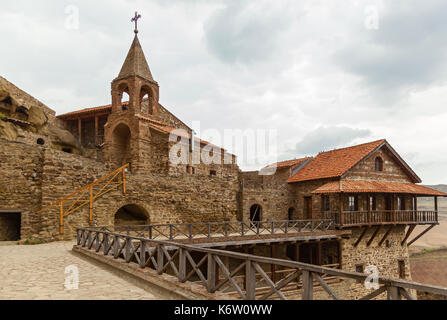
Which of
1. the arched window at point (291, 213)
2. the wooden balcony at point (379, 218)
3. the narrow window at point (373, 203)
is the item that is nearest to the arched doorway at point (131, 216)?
the arched window at point (291, 213)

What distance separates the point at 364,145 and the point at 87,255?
2006 centimetres

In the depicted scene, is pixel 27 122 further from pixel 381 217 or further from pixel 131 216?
pixel 381 217

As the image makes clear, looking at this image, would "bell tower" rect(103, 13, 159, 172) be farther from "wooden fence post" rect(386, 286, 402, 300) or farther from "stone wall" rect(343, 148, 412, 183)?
"wooden fence post" rect(386, 286, 402, 300)

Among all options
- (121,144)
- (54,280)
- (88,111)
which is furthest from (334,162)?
(88,111)

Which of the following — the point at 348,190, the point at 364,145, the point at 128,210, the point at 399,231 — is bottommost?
the point at 399,231

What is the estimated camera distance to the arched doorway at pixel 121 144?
974 inches

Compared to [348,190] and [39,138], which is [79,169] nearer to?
[39,138]

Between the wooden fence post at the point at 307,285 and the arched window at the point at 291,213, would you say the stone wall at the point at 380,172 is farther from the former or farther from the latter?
the wooden fence post at the point at 307,285

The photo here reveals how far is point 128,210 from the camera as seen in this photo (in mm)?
18969

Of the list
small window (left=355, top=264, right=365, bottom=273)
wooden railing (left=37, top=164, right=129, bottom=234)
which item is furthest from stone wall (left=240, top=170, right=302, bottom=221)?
wooden railing (left=37, top=164, right=129, bottom=234)

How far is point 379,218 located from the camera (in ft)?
68.8

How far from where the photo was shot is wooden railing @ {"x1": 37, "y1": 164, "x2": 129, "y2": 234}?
47.5ft

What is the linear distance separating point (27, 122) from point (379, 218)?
26.9 m

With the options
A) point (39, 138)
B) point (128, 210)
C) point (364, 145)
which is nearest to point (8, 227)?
point (128, 210)
